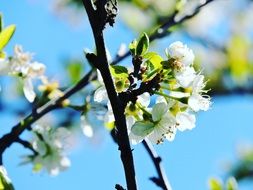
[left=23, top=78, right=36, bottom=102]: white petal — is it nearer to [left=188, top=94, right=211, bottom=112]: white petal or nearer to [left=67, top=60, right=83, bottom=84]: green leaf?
[left=188, top=94, right=211, bottom=112]: white petal

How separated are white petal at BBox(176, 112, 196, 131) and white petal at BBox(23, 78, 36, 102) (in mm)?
423

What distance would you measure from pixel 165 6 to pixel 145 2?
13 cm

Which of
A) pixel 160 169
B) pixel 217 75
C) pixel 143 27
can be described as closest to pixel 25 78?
pixel 160 169

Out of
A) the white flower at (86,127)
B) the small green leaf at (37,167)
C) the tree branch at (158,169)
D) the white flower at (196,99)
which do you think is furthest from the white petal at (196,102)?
the small green leaf at (37,167)

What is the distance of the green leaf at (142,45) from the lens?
51.1 inches

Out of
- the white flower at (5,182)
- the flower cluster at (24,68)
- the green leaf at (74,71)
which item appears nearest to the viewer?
the white flower at (5,182)

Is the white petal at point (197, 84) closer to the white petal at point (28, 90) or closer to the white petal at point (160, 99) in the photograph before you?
the white petal at point (160, 99)

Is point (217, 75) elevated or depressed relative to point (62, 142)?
elevated

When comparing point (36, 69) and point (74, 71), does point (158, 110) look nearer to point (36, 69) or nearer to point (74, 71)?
point (36, 69)

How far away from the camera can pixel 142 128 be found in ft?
4.45

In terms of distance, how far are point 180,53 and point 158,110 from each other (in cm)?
14

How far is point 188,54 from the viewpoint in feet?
4.73

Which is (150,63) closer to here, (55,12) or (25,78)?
(25,78)

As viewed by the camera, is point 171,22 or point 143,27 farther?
point 143,27
